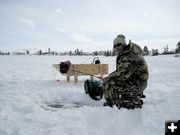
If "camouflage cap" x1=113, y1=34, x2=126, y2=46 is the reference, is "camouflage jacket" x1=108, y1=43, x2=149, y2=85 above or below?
below

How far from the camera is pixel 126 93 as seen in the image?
19.6 ft

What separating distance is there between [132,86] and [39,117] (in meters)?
1.82

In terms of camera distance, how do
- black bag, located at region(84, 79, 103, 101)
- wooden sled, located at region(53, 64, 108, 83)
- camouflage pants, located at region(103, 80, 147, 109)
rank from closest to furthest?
1. camouflage pants, located at region(103, 80, 147, 109)
2. black bag, located at region(84, 79, 103, 101)
3. wooden sled, located at region(53, 64, 108, 83)

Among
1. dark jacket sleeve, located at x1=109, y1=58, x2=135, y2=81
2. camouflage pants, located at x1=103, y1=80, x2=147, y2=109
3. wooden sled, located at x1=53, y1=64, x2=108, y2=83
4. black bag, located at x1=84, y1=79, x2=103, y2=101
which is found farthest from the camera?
wooden sled, located at x1=53, y1=64, x2=108, y2=83

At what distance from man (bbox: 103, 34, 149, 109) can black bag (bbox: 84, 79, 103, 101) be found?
188 cm

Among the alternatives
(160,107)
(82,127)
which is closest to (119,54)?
(160,107)

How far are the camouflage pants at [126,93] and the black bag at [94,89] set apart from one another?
191cm

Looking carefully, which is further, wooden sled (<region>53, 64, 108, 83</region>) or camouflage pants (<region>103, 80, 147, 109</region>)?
wooden sled (<region>53, 64, 108, 83</region>)

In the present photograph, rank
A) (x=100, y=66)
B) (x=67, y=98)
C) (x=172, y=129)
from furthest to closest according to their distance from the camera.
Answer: (x=100, y=66) → (x=67, y=98) → (x=172, y=129)

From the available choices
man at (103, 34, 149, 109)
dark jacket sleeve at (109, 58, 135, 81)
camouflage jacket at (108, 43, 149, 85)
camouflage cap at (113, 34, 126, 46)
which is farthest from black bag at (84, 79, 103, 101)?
camouflage cap at (113, 34, 126, 46)

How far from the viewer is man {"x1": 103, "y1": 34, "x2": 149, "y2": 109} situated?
5.77 meters

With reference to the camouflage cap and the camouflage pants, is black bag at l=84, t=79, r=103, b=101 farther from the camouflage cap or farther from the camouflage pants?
the camouflage cap

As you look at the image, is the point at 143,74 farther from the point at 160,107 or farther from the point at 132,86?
the point at 160,107

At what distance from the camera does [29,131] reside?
4.92 meters
